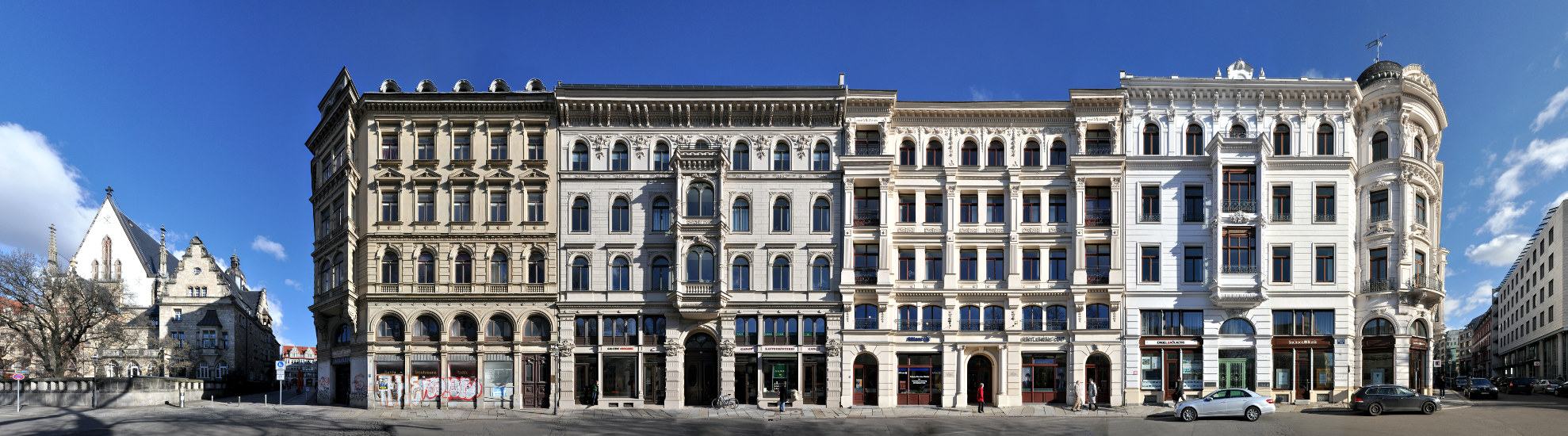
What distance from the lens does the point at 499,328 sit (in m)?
40.8

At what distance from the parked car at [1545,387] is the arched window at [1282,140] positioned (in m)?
31.9

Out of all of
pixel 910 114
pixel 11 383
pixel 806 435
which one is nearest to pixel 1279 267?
pixel 910 114

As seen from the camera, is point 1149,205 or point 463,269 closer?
point 1149,205

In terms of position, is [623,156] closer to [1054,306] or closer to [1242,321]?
[1054,306]

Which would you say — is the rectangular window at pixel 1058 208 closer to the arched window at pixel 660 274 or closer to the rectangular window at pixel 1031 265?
the rectangular window at pixel 1031 265

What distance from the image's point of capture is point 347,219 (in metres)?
40.6

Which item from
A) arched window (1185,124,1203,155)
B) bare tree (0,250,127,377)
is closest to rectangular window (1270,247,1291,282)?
arched window (1185,124,1203,155)

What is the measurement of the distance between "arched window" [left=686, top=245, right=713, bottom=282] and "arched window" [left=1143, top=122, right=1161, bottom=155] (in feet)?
69.9

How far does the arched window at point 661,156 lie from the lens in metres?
41.1

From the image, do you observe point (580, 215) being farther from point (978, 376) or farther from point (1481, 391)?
point (1481, 391)

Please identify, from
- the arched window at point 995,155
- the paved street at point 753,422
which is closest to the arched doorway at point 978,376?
the paved street at point 753,422

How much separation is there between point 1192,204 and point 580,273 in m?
29.3

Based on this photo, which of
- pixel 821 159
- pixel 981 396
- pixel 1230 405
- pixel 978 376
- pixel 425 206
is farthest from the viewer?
pixel 821 159

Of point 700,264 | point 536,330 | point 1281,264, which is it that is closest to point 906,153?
point 700,264
